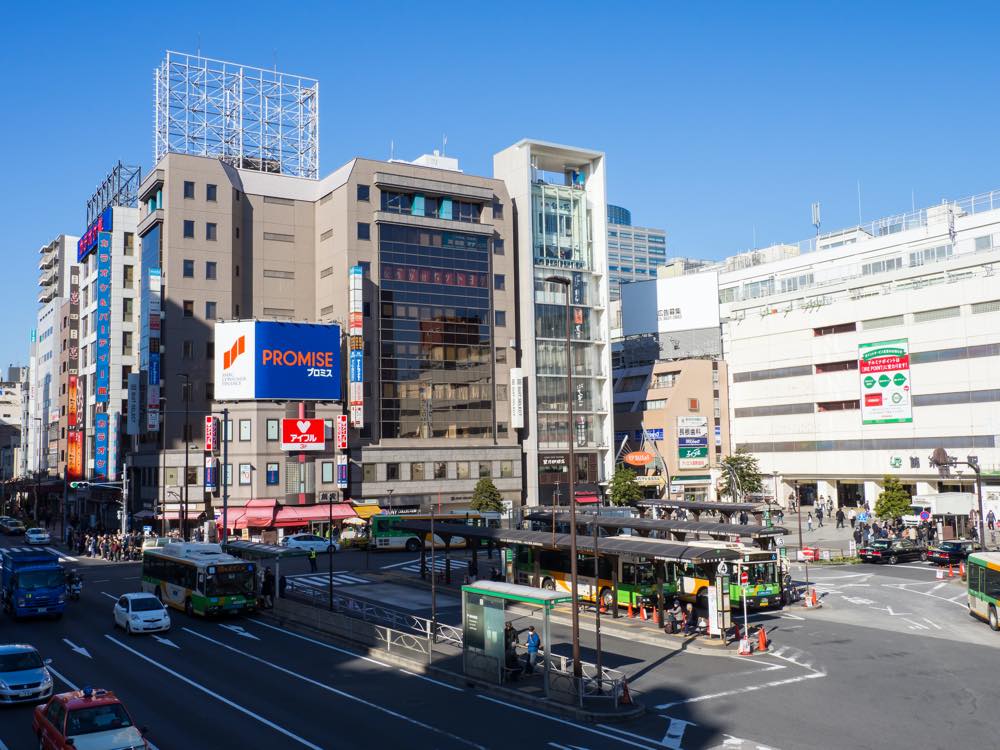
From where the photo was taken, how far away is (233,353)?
81.2 metres

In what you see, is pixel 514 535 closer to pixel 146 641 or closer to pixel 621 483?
pixel 146 641

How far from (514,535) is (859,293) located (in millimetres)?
77777

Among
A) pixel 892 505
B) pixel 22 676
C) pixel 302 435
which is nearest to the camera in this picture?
pixel 22 676

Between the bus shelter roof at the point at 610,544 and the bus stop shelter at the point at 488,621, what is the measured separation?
892cm

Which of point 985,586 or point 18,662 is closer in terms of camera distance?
point 18,662

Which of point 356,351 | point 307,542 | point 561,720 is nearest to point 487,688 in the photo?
point 561,720

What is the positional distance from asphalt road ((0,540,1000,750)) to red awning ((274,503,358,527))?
1492 inches

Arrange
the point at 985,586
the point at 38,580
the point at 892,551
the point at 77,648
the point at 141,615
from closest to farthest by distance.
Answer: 1. the point at 77,648
2. the point at 141,615
3. the point at 985,586
4. the point at 38,580
5. the point at 892,551

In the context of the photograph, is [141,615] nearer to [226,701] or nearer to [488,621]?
[226,701]

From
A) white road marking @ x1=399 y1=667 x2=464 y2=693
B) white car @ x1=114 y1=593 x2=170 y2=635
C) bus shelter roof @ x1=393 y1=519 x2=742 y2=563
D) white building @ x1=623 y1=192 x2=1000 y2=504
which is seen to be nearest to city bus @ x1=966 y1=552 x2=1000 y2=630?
bus shelter roof @ x1=393 y1=519 x2=742 y2=563

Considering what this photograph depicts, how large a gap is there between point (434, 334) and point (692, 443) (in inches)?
1407

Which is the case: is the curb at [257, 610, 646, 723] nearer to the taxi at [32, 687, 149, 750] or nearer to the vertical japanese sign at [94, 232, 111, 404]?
the taxi at [32, 687, 149, 750]

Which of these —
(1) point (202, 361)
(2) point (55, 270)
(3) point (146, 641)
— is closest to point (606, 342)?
(1) point (202, 361)

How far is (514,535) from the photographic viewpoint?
44.8 m
